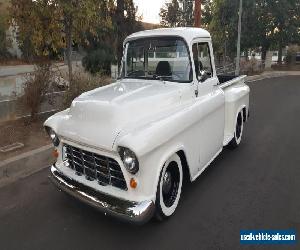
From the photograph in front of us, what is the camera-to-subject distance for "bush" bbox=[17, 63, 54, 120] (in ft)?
23.5

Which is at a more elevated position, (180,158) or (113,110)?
(113,110)

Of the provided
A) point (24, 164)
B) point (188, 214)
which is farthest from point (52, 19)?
point (188, 214)

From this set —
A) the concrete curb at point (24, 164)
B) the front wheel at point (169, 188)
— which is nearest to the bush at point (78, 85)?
the concrete curb at point (24, 164)

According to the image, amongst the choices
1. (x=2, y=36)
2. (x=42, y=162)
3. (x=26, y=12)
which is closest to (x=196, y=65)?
(x=42, y=162)

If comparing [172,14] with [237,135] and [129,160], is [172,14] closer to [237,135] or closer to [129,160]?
[237,135]

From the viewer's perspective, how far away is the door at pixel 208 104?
4.64 metres

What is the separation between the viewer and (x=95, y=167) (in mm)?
3729

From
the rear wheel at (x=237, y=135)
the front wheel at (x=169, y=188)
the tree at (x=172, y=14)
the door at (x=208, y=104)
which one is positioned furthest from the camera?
the tree at (x=172, y=14)

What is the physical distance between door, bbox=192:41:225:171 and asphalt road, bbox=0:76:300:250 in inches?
21.0

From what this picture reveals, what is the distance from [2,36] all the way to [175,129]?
1376 inches

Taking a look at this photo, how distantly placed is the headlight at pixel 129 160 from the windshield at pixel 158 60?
175 cm

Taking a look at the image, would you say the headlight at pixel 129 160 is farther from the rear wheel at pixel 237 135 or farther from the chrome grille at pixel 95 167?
the rear wheel at pixel 237 135

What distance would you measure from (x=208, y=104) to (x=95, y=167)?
198 centimetres

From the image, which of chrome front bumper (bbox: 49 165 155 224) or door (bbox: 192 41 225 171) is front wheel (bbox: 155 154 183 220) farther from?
door (bbox: 192 41 225 171)
